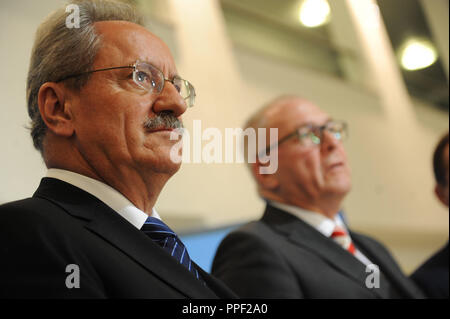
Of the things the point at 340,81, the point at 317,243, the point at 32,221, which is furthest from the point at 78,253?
the point at 340,81

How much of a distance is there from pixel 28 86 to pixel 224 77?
0.70m

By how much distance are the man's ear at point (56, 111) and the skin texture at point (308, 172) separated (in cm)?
67

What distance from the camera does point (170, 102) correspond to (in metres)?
0.61

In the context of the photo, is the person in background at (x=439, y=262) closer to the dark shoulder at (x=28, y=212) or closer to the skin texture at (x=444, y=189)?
the skin texture at (x=444, y=189)

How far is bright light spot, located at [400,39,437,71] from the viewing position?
116 centimetres

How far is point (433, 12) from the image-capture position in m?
1.14

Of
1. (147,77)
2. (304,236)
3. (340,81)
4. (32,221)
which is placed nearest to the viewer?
(32,221)

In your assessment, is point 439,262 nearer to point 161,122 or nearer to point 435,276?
point 435,276

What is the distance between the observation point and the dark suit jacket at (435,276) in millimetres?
1178

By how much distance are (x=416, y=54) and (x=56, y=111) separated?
100 centimetres

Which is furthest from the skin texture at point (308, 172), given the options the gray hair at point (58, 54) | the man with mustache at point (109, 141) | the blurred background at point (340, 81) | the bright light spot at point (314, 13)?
the gray hair at point (58, 54)

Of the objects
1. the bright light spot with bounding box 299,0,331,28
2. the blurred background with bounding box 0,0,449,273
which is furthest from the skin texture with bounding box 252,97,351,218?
the bright light spot with bounding box 299,0,331,28
